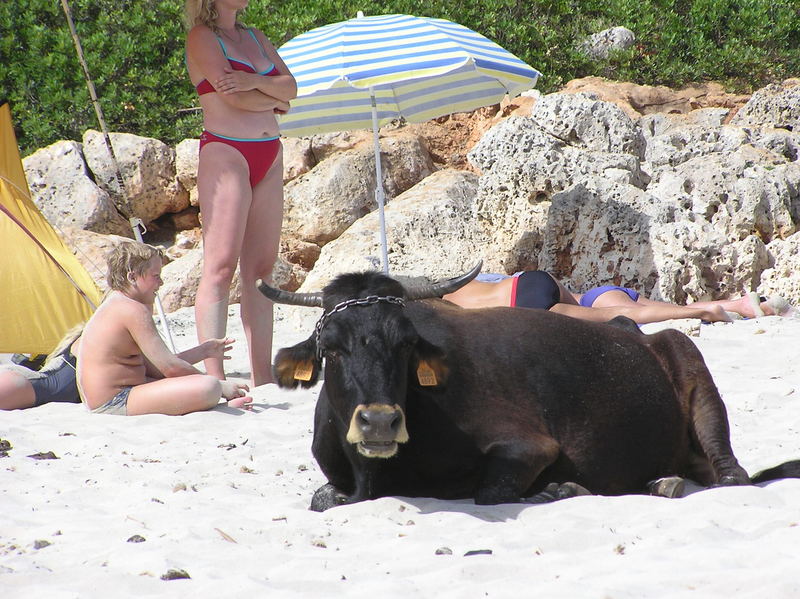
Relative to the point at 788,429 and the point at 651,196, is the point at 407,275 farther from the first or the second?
the point at 788,429

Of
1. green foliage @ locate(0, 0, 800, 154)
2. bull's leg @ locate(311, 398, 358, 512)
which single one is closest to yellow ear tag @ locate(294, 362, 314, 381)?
bull's leg @ locate(311, 398, 358, 512)

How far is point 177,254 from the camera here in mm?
12602

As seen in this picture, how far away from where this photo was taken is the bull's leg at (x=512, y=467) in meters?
3.76

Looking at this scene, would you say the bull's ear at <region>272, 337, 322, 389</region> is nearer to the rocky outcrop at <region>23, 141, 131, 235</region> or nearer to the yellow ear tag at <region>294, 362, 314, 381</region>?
the yellow ear tag at <region>294, 362, 314, 381</region>

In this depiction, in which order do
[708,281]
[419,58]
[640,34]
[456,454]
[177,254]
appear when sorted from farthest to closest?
[640,34]
[177,254]
[708,281]
[419,58]
[456,454]

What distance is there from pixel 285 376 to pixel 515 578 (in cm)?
154

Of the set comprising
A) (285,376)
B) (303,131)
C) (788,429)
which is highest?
(303,131)

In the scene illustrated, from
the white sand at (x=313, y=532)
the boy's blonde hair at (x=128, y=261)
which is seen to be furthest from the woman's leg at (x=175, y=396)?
the boy's blonde hair at (x=128, y=261)

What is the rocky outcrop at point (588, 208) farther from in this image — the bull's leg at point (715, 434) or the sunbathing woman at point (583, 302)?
the bull's leg at point (715, 434)

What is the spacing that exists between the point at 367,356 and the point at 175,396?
2.29 meters

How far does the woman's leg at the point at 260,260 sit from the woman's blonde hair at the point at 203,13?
0.95 metres

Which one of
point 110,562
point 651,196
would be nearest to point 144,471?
point 110,562

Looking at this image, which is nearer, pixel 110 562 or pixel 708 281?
pixel 110 562

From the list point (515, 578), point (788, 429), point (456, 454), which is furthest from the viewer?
point (788, 429)
